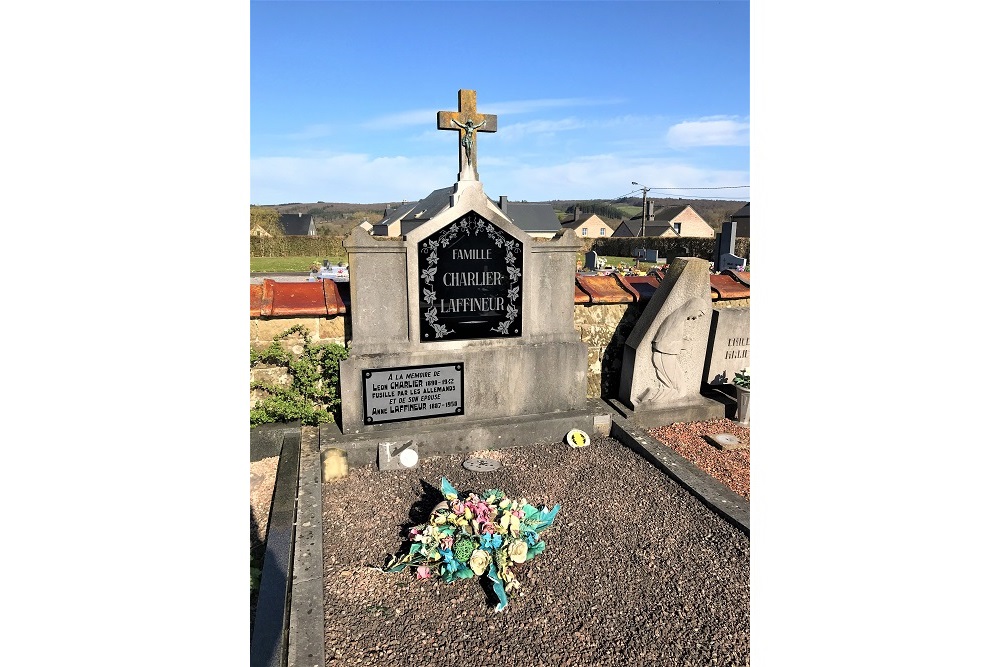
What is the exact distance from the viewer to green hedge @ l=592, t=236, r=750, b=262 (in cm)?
3472

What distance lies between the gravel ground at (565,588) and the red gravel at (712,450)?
61cm

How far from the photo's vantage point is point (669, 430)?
5.91 meters

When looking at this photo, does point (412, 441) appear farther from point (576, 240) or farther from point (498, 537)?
point (576, 240)

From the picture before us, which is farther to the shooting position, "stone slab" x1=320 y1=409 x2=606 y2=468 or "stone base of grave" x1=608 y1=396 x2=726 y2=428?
"stone base of grave" x1=608 y1=396 x2=726 y2=428

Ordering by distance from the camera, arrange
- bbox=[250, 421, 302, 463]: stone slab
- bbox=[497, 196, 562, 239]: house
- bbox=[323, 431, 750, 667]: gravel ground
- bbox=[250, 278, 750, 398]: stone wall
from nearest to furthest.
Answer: bbox=[323, 431, 750, 667]: gravel ground < bbox=[250, 421, 302, 463]: stone slab < bbox=[250, 278, 750, 398]: stone wall < bbox=[497, 196, 562, 239]: house

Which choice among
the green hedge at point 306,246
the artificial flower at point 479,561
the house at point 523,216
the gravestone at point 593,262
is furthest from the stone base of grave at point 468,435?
the green hedge at point 306,246

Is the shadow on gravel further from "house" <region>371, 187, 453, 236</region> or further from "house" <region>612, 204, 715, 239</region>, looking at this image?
"house" <region>612, 204, 715, 239</region>

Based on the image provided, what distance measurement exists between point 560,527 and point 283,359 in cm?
325

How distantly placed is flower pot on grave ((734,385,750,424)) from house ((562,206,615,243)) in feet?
174

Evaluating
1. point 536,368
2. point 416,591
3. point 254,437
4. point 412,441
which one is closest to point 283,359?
point 254,437

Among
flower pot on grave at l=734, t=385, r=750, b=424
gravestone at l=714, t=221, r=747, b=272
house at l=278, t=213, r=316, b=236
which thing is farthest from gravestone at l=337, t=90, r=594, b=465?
house at l=278, t=213, r=316, b=236

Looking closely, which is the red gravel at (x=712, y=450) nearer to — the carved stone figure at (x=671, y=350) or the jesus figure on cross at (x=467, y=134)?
the carved stone figure at (x=671, y=350)

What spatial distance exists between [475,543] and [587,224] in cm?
6043

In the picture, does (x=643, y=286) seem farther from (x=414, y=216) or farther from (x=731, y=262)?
(x=414, y=216)
